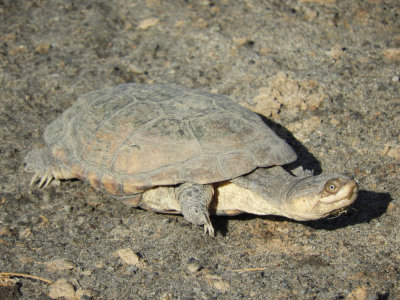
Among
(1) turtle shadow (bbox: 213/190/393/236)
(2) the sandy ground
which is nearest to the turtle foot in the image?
(2) the sandy ground

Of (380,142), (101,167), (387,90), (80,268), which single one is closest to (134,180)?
(101,167)

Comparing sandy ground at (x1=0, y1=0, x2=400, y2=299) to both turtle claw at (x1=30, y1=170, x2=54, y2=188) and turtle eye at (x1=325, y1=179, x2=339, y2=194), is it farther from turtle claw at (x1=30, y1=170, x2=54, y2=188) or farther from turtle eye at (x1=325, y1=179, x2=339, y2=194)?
turtle eye at (x1=325, y1=179, x2=339, y2=194)

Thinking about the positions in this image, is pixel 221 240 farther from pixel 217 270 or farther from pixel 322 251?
pixel 322 251

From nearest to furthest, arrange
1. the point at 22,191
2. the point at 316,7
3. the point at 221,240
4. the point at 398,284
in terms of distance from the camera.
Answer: the point at 398,284 → the point at 221,240 → the point at 22,191 → the point at 316,7

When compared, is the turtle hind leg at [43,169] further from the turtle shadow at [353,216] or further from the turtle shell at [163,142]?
the turtle shadow at [353,216]

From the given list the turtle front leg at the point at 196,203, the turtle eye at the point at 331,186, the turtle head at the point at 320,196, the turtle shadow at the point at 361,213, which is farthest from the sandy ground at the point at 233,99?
the turtle eye at the point at 331,186

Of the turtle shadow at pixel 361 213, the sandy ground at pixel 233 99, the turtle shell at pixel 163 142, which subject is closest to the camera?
the sandy ground at pixel 233 99
